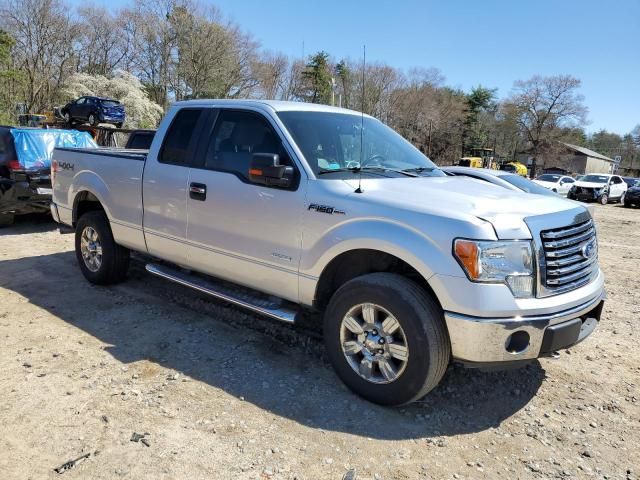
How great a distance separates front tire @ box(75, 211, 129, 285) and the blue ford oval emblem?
4.57 m

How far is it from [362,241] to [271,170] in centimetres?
85

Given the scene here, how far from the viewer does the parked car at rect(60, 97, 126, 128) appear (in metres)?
25.8

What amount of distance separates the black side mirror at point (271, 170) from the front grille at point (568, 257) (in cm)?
176

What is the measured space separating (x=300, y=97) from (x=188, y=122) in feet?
160

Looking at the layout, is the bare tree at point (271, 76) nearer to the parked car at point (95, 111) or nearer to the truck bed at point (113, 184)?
the parked car at point (95, 111)

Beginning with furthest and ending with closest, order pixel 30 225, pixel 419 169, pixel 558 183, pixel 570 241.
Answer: pixel 558 183 < pixel 30 225 < pixel 419 169 < pixel 570 241

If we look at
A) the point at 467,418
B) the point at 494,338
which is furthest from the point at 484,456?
the point at 494,338

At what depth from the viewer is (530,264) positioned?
110 inches

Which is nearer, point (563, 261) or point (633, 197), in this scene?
point (563, 261)

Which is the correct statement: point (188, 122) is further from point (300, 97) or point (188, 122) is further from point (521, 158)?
point (521, 158)

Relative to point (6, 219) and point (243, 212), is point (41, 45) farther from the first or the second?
point (243, 212)

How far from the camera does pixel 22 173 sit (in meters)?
8.27

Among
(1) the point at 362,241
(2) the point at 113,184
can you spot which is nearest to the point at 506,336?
(1) the point at 362,241

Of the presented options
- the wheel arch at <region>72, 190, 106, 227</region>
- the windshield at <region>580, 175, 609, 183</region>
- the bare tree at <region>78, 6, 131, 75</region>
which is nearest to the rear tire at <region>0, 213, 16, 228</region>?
the wheel arch at <region>72, 190, 106, 227</region>
